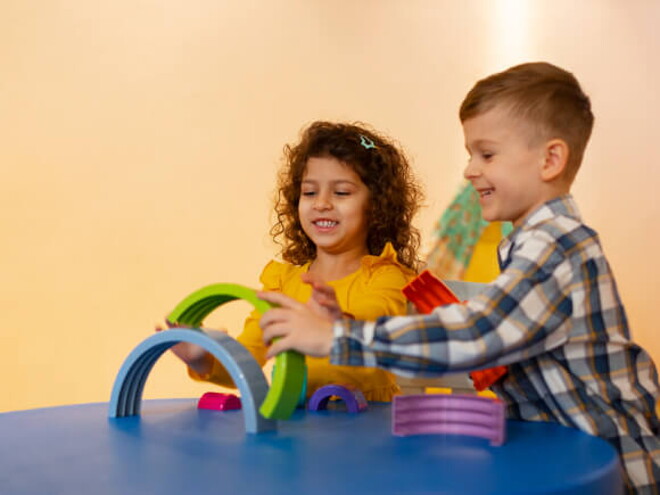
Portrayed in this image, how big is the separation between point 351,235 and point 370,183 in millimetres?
110

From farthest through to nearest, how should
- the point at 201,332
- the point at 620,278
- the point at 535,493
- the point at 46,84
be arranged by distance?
the point at 620,278
the point at 46,84
the point at 201,332
the point at 535,493

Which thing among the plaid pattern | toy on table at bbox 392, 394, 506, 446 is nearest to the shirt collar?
the plaid pattern

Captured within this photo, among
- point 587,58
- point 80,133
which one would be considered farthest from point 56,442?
point 587,58

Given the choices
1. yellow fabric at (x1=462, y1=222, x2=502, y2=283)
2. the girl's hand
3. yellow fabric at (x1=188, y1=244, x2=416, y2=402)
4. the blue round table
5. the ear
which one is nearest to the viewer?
the blue round table

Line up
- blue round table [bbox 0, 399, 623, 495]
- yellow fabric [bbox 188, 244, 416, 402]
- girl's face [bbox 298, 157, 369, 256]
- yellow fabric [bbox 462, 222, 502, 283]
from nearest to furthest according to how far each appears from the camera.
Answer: blue round table [bbox 0, 399, 623, 495]
yellow fabric [bbox 188, 244, 416, 402]
girl's face [bbox 298, 157, 369, 256]
yellow fabric [bbox 462, 222, 502, 283]

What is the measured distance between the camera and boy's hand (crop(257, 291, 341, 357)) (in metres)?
0.85

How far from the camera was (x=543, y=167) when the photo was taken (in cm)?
105

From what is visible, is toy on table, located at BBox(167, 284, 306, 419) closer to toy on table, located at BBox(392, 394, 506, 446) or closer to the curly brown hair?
toy on table, located at BBox(392, 394, 506, 446)

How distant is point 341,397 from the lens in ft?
3.57

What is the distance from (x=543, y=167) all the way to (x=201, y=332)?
47 cm

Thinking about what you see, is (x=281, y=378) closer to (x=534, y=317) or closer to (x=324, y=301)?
(x=324, y=301)

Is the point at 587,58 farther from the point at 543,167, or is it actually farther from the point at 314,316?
the point at 314,316

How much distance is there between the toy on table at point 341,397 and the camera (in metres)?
Result: 1.08

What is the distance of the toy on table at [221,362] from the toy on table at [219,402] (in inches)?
3.3
